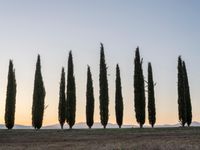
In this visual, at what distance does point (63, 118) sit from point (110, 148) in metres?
34.7

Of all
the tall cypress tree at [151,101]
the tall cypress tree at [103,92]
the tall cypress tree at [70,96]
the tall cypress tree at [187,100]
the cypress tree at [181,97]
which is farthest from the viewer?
the tall cypress tree at [187,100]

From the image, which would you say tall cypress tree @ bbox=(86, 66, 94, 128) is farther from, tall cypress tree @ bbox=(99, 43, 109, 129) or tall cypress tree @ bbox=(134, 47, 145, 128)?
tall cypress tree @ bbox=(134, 47, 145, 128)

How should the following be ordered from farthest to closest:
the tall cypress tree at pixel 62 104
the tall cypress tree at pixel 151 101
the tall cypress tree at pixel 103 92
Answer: the tall cypress tree at pixel 62 104 < the tall cypress tree at pixel 151 101 < the tall cypress tree at pixel 103 92

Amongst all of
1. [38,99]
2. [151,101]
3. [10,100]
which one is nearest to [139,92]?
[151,101]

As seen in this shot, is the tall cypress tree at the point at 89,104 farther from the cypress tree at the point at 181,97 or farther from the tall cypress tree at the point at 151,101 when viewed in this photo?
the cypress tree at the point at 181,97

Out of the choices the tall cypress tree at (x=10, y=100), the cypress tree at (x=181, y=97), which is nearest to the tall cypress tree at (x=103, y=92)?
the cypress tree at (x=181, y=97)

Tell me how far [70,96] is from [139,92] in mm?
9745

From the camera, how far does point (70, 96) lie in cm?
6319

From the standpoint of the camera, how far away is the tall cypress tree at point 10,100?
2394 inches

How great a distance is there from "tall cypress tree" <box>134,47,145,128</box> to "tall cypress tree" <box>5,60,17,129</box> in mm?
16901

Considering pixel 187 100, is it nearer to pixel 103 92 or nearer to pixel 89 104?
pixel 103 92

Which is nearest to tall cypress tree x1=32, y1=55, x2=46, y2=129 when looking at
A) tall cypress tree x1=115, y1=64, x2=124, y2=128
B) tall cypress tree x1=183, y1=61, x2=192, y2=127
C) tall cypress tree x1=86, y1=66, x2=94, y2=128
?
tall cypress tree x1=86, y1=66, x2=94, y2=128

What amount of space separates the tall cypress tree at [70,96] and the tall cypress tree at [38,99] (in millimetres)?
3541

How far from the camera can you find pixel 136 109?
61156 mm
